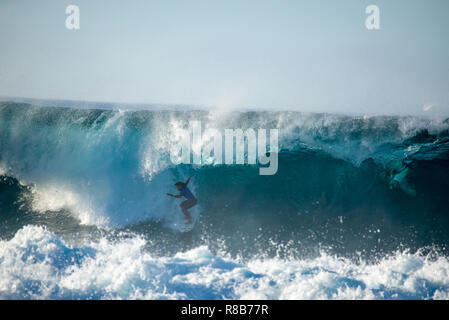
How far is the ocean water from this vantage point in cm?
450

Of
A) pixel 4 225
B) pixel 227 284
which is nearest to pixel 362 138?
pixel 227 284

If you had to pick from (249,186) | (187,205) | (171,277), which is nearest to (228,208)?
(249,186)

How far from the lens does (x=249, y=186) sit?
8.56 metres

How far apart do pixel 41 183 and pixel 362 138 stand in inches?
403

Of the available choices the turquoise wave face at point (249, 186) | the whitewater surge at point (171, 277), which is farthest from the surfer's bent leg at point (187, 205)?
the whitewater surge at point (171, 277)

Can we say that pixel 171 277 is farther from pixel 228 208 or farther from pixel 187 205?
pixel 228 208

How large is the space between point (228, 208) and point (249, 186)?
3.25 ft

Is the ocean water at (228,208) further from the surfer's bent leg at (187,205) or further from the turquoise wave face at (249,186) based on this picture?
the surfer's bent leg at (187,205)

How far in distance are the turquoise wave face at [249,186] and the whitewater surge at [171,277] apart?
1.57m

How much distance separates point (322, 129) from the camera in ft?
28.4

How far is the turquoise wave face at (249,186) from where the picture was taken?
7066 mm

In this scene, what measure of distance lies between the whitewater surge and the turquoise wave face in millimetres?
1571

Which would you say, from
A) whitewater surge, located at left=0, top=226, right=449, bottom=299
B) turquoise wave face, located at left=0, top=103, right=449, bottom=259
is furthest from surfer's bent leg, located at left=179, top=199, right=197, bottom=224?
whitewater surge, located at left=0, top=226, right=449, bottom=299

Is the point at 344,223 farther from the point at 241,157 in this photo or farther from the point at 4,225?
the point at 4,225
